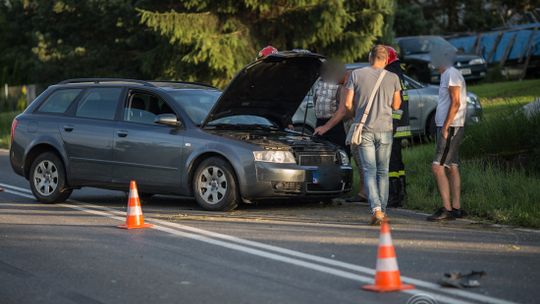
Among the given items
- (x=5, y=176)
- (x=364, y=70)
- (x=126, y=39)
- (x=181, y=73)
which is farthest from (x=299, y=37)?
(x=364, y=70)

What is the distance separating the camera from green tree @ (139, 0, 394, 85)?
23484 mm

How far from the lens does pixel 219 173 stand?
37.5 feet

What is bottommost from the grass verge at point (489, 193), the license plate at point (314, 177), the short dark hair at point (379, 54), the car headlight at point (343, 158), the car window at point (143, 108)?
the grass verge at point (489, 193)

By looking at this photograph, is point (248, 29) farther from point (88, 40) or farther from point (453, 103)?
point (453, 103)

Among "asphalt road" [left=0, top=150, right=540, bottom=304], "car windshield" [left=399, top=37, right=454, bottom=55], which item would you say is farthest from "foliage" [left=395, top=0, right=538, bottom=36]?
"asphalt road" [left=0, top=150, right=540, bottom=304]

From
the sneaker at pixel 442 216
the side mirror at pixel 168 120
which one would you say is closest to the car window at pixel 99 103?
the side mirror at pixel 168 120

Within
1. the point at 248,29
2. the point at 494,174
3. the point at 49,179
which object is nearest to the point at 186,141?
the point at 49,179

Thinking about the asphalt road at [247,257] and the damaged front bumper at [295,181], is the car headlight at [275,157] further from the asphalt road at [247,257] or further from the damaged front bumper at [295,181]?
the asphalt road at [247,257]

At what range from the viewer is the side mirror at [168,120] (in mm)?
11711

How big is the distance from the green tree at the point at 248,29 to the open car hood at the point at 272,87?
10.7 m

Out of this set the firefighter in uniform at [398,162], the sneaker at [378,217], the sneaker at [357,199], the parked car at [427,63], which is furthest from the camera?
the parked car at [427,63]

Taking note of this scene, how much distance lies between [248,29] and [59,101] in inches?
468

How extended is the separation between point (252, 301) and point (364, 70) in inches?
161

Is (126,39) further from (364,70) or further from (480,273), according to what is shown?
(480,273)
